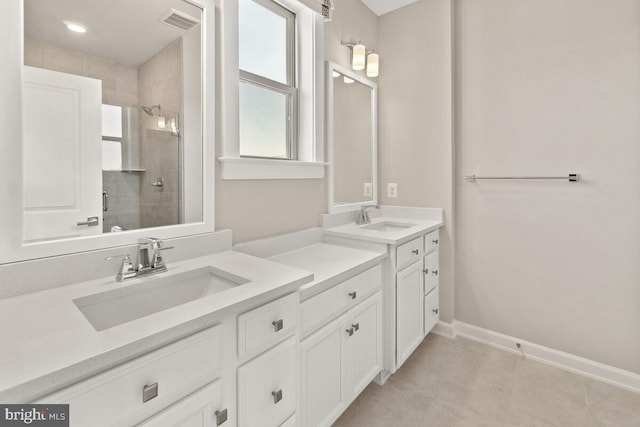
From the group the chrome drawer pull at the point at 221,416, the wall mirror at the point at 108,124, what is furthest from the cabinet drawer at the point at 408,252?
the chrome drawer pull at the point at 221,416

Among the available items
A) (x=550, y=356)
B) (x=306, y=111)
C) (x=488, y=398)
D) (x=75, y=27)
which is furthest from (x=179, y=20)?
(x=550, y=356)

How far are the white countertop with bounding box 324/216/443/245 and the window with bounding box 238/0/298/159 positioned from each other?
0.58 m

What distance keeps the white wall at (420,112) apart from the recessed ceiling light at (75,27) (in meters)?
2.10

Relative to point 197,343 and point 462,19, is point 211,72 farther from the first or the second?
point 462,19

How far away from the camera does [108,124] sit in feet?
3.65

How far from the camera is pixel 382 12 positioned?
2572mm

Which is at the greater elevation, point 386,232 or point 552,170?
point 552,170

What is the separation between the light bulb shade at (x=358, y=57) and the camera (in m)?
2.22

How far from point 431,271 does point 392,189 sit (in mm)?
774

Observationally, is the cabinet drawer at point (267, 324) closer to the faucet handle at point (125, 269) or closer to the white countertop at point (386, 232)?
the faucet handle at point (125, 269)

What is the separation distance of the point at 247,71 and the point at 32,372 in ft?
5.05

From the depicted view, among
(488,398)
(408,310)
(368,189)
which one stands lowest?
(488,398)

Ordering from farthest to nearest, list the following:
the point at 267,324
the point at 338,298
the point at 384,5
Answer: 1. the point at 384,5
2. the point at 338,298
3. the point at 267,324

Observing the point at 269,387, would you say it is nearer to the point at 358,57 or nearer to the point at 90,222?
the point at 90,222
